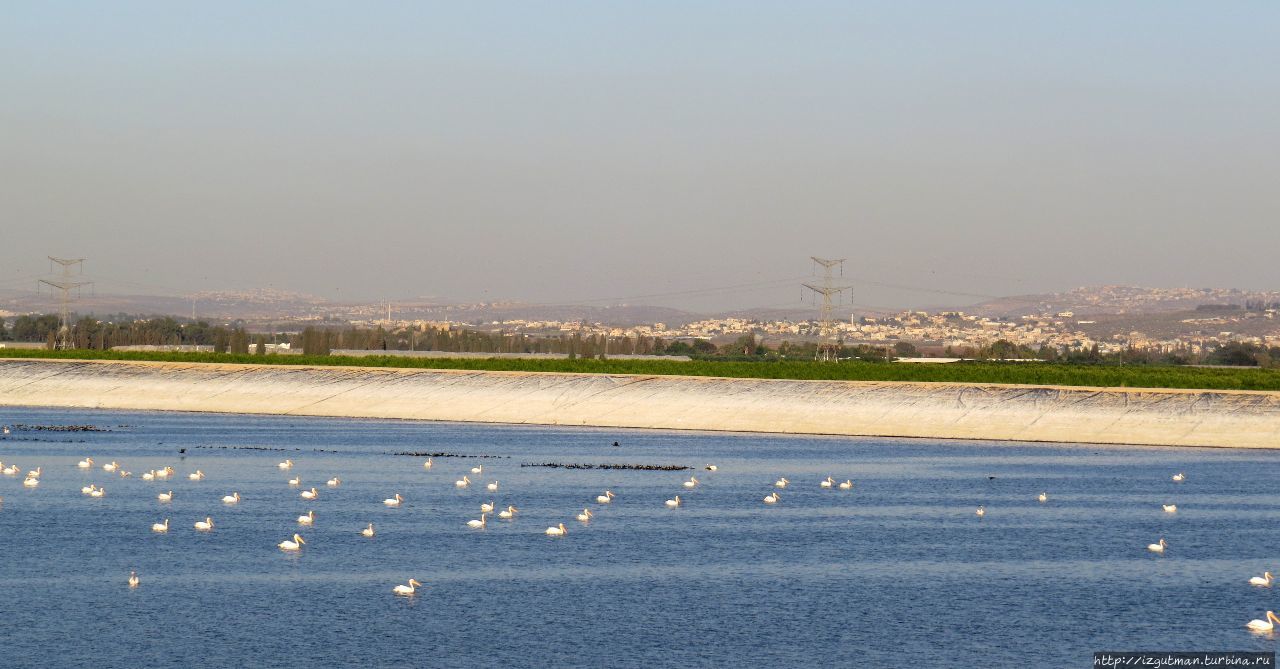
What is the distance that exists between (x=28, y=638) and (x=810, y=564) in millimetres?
18063

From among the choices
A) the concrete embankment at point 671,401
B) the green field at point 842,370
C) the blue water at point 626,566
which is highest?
the green field at point 842,370

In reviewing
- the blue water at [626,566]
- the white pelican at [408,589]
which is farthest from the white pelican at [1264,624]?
the white pelican at [408,589]

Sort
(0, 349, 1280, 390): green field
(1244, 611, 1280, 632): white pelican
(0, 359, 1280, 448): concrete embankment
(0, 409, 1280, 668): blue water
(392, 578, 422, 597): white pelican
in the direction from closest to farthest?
(0, 409, 1280, 668): blue water
(1244, 611, 1280, 632): white pelican
(392, 578, 422, 597): white pelican
(0, 359, 1280, 448): concrete embankment
(0, 349, 1280, 390): green field

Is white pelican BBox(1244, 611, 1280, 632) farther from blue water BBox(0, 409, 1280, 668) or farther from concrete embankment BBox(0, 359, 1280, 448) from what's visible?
concrete embankment BBox(0, 359, 1280, 448)

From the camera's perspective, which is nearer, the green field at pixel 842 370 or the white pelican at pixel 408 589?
the white pelican at pixel 408 589

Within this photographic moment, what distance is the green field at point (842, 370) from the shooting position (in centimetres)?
8981

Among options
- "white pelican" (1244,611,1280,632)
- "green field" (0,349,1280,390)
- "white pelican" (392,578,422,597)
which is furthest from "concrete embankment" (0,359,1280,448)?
"white pelican" (392,578,422,597)

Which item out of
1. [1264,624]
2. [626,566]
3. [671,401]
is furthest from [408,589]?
[671,401]

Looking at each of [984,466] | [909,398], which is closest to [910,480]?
[984,466]

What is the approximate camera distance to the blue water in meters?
27.5

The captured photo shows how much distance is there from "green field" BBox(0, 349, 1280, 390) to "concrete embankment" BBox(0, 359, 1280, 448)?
131 inches

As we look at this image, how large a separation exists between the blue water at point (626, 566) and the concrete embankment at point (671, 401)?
16.9 metres

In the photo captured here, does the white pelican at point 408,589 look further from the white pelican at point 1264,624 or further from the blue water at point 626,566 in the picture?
the white pelican at point 1264,624

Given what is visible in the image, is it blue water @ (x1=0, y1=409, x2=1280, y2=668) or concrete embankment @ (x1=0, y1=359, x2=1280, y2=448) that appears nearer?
blue water @ (x1=0, y1=409, x2=1280, y2=668)
